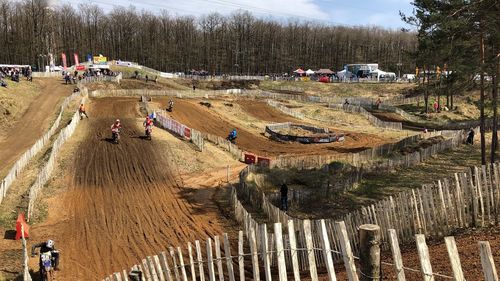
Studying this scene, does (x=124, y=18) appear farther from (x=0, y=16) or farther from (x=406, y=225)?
(x=406, y=225)

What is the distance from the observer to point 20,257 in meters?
15.3

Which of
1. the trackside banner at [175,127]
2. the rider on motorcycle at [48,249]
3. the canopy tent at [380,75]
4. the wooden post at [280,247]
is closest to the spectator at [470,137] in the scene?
the trackside banner at [175,127]

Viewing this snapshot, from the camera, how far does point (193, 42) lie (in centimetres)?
13475

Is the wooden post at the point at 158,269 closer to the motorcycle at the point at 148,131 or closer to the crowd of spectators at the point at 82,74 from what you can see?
the motorcycle at the point at 148,131

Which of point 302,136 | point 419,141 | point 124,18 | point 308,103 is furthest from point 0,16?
point 419,141

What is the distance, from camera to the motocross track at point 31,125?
31.0 m

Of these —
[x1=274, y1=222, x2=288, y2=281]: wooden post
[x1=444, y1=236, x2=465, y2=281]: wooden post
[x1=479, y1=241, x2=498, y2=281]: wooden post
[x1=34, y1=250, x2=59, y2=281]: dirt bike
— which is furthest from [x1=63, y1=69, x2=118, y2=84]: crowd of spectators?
[x1=479, y1=241, x2=498, y2=281]: wooden post

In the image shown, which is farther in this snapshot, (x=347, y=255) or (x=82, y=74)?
(x=82, y=74)

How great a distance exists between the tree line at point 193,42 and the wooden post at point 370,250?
114 m

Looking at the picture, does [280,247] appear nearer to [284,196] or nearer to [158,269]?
[158,269]

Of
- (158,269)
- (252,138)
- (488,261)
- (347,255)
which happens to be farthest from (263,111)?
(488,261)

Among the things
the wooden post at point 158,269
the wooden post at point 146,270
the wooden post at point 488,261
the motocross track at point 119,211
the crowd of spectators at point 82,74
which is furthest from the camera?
the crowd of spectators at point 82,74

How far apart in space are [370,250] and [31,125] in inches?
1566

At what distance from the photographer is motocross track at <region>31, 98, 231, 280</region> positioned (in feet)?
51.4
